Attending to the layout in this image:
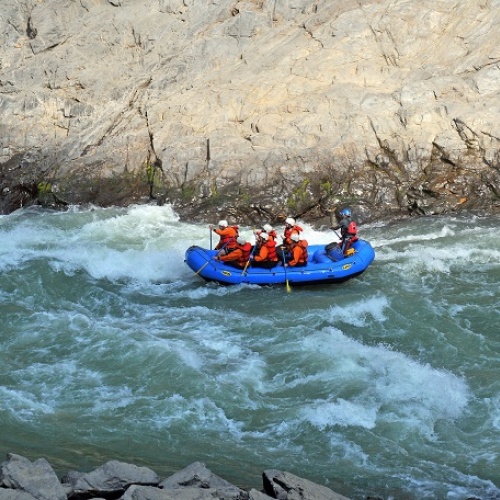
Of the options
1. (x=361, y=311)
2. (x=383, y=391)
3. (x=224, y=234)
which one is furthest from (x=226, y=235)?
(x=383, y=391)

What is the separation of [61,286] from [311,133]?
20.7 ft

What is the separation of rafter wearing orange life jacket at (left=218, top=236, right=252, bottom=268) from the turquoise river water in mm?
459

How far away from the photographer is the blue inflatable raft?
1229cm

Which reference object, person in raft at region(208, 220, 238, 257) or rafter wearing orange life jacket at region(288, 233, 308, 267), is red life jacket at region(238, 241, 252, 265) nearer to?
person in raft at region(208, 220, 238, 257)

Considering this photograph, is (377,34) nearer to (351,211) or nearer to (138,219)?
(351,211)

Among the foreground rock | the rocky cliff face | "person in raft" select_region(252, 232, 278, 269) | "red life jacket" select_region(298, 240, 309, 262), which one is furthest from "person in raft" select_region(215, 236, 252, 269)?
the foreground rock

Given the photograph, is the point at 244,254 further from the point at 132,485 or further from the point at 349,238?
the point at 132,485

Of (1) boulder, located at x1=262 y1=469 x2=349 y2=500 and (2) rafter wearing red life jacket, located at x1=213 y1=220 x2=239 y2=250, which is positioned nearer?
(1) boulder, located at x1=262 y1=469 x2=349 y2=500

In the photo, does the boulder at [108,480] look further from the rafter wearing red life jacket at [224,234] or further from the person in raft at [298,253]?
the rafter wearing red life jacket at [224,234]

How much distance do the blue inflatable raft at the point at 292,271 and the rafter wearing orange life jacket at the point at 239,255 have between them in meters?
0.09

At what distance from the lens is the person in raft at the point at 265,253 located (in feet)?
40.7

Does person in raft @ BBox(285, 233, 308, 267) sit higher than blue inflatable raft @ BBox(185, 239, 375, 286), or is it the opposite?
person in raft @ BBox(285, 233, 308, 267)

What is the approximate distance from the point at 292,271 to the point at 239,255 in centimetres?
87

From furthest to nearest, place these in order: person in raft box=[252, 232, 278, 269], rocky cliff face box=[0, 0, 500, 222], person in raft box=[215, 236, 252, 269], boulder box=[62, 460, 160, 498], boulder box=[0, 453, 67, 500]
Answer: rocky cliff face box=[0, 0, 500, 222]
person in raft box=[215, 236, 252, 269]
person in raft box=[252, 232, 278, 269]
boulder box=[62, 460, 160, 498]
boulder box=[0, 453, 67, 500]
